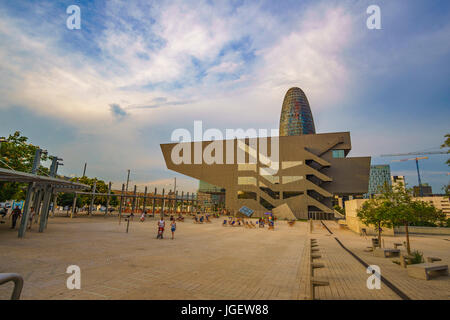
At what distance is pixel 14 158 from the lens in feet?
74.4

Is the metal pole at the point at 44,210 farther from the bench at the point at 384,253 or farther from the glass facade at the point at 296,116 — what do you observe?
the glass facade at the point at 296,116

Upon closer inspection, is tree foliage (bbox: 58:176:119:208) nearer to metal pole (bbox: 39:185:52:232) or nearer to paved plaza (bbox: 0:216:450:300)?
metal pole (bbox: 39:185:52:232)

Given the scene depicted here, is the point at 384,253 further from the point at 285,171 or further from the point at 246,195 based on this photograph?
the point at 246,195

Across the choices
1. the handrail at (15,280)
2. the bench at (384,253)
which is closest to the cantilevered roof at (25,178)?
the handrail at (15,280)

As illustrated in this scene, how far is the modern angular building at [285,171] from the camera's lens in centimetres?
5572

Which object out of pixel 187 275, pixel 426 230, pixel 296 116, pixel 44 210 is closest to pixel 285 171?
pixel 426 230

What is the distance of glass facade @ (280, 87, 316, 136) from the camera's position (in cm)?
11631

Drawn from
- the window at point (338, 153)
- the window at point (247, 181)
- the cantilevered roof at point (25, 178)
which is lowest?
the cantilevered roof at point (25, 178)

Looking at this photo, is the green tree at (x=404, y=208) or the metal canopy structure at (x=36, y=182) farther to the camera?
the metal canopy structure at (x=36, y=182)

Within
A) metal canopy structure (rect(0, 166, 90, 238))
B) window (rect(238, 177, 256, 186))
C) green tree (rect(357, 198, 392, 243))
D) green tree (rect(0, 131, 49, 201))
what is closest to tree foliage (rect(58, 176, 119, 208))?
green tree (rect(0, 131, 49, 201))

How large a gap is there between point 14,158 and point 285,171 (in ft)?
165

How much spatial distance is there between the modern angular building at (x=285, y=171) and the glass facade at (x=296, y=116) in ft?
191

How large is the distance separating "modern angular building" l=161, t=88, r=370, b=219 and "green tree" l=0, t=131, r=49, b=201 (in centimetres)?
4324

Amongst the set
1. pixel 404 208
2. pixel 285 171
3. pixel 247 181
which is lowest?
pixel 404 208
